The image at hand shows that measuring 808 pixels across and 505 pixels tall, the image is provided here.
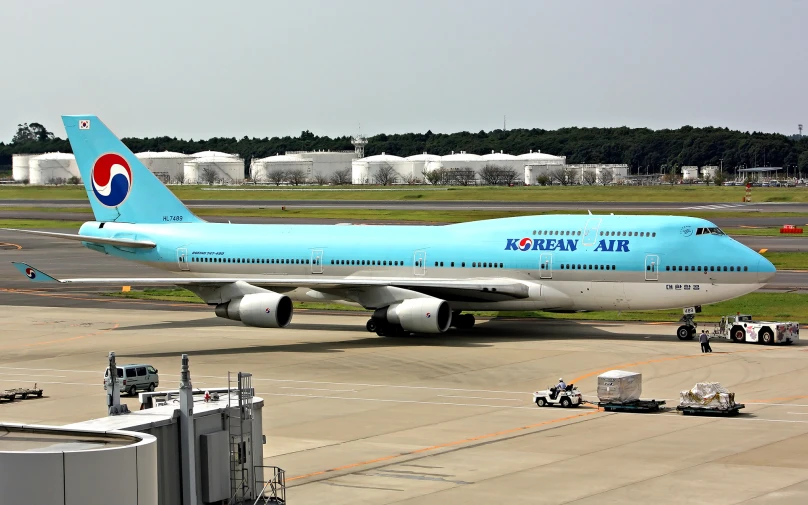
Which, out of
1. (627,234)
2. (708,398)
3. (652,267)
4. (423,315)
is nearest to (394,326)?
(423,315)

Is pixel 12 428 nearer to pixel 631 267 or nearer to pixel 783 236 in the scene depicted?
pixel 631 267

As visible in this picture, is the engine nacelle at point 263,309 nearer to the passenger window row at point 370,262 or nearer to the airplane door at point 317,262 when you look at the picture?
the airplane door at point 317,262

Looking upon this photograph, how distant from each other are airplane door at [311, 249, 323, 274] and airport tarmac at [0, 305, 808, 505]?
3154 millimetres

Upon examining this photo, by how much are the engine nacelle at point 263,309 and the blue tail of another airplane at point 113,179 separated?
37.3 feet

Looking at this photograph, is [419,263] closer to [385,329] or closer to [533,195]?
[385,329]

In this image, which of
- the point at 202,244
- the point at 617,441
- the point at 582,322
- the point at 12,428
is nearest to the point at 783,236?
the point at 582,322

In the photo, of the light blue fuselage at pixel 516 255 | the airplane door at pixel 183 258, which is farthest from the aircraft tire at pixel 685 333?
the airplane door at pixel 183 258

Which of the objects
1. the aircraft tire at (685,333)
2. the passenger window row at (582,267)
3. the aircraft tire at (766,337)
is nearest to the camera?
the aircraft tire at (766,337)

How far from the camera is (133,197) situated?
6056 centimetres

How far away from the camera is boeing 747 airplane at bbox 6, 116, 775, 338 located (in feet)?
165

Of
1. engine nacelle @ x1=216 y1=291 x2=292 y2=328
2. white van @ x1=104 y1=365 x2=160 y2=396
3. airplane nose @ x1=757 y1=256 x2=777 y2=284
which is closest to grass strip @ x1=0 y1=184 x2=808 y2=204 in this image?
airplane nose @ x1=757 y1=256 x2=777 y2=284

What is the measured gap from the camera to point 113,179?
198 feet

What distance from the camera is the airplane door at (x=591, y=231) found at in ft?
169

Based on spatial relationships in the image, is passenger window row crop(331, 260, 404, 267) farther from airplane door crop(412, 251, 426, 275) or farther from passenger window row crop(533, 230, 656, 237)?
passenger window row crop(533, 230, 656, 237)
